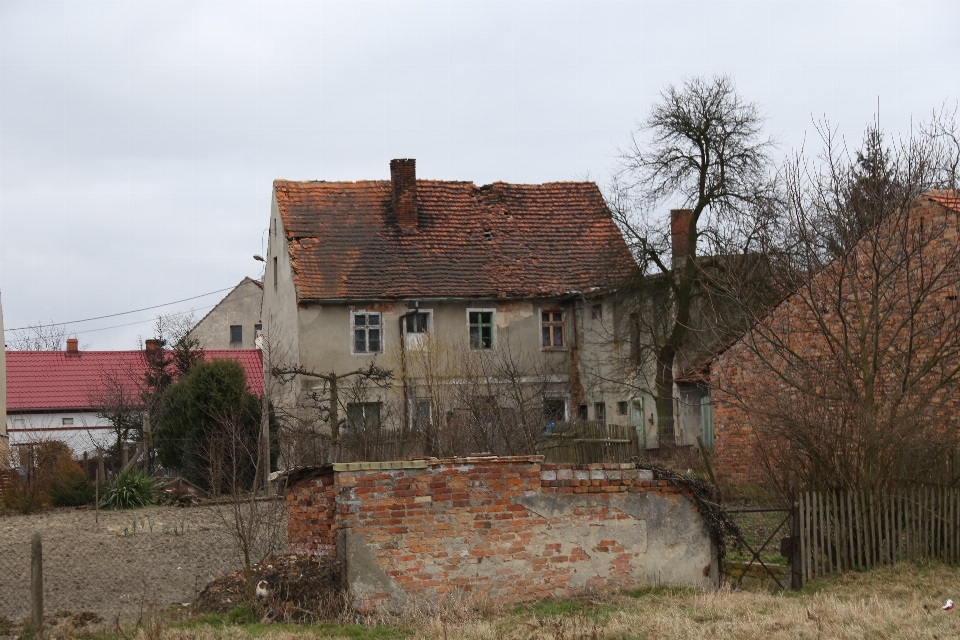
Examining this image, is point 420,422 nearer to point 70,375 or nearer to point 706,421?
point 706,421

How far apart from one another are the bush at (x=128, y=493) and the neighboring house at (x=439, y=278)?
825cm

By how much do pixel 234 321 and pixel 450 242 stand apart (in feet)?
82.0

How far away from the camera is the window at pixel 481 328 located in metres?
32.7

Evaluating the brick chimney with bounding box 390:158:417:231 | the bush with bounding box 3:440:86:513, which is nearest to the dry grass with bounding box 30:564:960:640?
the bush with bounding box 3:440:86:513

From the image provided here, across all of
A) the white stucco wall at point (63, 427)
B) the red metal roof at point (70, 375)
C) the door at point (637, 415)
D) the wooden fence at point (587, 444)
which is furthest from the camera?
the red metal roof at point (70, 375)

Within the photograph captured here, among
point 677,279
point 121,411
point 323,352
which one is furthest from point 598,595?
point 121,411

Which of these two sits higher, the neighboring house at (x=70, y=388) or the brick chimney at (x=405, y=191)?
the brick chimney at (x=405, y=191)

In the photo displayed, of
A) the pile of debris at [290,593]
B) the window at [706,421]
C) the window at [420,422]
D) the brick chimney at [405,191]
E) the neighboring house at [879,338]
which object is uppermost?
the brick chimney at [405,191]

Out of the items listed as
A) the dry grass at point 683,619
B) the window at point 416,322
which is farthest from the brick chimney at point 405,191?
the dry grass at point 683,619

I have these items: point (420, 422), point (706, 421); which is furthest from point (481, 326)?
point (420, 422)

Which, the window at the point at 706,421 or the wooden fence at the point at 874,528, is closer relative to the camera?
the wooden fence at the point at 874,528

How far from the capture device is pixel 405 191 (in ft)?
112

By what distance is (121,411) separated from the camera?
1286 inches

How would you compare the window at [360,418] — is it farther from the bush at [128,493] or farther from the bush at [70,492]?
the bush at [70,492]
